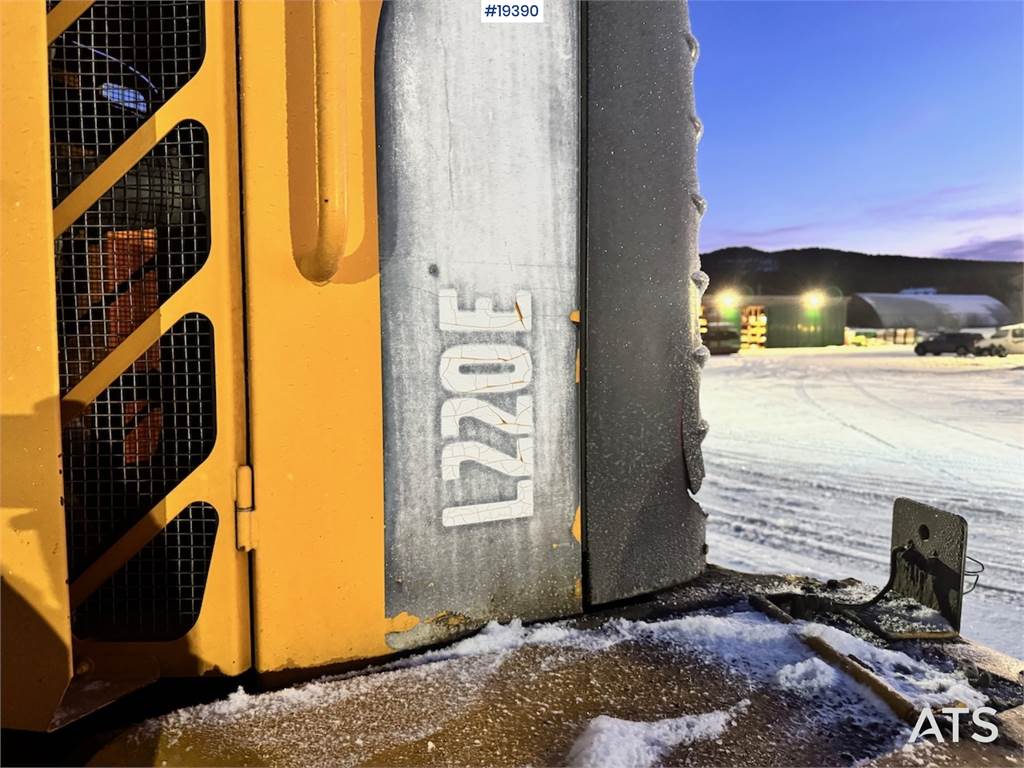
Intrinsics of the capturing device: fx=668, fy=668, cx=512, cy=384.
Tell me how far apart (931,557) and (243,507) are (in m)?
2.14

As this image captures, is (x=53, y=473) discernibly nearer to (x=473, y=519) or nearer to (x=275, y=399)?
(x=275, y=399)

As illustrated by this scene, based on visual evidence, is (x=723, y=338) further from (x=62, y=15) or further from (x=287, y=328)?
(x=62, y=15)

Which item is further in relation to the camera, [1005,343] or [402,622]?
[1005,343]

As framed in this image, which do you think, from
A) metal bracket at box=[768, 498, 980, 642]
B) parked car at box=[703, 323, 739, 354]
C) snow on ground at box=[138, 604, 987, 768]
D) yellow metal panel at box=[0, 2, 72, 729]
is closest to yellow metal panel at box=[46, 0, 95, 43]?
yellow metal panel at box=[0, 2, 72, 729]

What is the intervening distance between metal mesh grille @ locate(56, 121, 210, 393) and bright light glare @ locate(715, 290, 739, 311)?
34.1 metres

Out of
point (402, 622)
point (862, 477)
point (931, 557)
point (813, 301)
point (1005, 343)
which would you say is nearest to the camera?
point (402, 622)

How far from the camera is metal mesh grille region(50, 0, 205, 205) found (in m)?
1.75

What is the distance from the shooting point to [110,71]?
1.78 m

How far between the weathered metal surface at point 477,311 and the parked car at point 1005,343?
85.8ft

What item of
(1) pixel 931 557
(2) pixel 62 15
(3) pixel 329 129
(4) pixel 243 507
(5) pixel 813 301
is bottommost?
(1) pixel 931 557

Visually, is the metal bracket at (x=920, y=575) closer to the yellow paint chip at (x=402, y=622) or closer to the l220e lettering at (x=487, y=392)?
the l220e lettering at (x=487, y=392)

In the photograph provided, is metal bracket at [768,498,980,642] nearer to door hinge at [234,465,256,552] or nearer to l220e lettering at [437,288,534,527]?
l220e lettering at [437,288,534,527]

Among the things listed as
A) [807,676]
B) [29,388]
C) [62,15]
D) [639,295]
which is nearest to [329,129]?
[62,15]

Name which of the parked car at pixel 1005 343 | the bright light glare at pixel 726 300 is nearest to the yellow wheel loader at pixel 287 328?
the parked car at pixel 1005 343
